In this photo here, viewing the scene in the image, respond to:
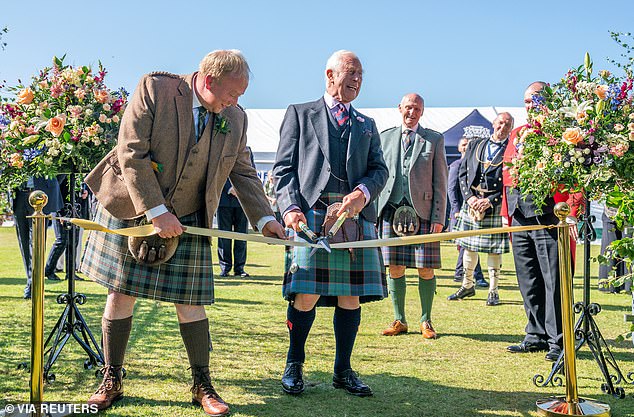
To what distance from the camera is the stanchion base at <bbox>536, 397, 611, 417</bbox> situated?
3.79 m

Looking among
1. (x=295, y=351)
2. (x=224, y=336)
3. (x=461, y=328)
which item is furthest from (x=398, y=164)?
(x=295, y=351)

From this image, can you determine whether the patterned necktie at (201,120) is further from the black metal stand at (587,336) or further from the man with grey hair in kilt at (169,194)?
the black metal stand at (587,336)

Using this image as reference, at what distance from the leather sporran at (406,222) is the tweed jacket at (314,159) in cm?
171

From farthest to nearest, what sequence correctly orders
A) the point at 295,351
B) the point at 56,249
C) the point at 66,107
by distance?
the point at 56,249, the point at 66,107, the point at 295,351

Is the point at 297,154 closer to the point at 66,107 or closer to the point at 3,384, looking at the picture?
the point at 66,107

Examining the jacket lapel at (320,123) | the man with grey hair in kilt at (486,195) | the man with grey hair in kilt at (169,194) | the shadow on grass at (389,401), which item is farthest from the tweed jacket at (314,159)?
the man with grey hair in kilt at (486,195)

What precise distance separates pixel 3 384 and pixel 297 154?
85.3 inches

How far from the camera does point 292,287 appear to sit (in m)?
4.21

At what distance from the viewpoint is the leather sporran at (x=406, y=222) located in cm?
614

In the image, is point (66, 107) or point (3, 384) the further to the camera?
point (66, 107)

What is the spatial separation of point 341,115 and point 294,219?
0.76 m

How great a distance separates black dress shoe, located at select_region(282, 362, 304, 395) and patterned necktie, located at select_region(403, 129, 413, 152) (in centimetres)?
265

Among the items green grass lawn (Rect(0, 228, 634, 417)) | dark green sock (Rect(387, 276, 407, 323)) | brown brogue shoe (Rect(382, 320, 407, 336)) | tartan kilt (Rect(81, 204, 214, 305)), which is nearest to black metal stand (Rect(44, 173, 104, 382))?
green grass lawn (Rect(0, 228, 634, 417))

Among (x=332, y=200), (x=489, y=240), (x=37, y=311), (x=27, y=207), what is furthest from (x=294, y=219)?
(x=27, y=207)
